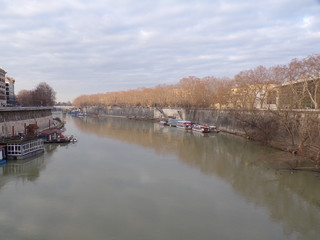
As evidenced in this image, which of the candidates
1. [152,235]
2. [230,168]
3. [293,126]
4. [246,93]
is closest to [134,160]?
[230,168]

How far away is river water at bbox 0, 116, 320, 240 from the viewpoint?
8.04 metres

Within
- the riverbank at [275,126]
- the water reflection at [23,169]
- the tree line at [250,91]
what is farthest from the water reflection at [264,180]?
the water reflection at [23,169]

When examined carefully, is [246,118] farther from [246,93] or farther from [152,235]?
[152,235]

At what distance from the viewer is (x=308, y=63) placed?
806 inches

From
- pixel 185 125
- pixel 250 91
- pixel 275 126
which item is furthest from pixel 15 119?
pixel 250 91

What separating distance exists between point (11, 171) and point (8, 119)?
34.5ft

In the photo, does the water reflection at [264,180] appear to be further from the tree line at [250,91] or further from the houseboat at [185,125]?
the houseboat at [185,125]

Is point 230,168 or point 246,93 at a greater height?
point 246,93

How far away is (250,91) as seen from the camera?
33406 millimetres

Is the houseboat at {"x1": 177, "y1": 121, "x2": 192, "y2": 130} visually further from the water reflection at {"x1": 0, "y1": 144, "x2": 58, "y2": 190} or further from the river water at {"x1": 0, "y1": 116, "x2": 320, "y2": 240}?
the water reflection at {"x1": 0, "y1": 144, "x2": 58, "y2": 190}

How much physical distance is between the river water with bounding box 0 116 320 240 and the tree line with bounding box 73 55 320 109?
7143 millimetres

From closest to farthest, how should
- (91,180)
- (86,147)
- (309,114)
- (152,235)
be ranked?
(152,235)
(91,180)
(309,114)
(86,147)

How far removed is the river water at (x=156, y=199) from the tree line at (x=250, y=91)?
7.14m

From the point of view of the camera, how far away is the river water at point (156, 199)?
26.4ft
